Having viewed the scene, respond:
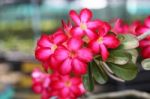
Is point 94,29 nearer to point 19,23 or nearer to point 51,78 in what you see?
point 51,78

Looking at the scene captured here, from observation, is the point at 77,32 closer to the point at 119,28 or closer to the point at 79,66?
the point at 79,66

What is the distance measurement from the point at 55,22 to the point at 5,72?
2.64 feet

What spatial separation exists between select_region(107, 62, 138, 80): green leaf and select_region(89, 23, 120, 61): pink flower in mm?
50

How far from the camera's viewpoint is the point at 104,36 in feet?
2.14

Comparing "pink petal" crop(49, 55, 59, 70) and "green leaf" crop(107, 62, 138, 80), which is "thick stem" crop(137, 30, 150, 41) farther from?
"pink petal" crop(49, 55, 59, 70)

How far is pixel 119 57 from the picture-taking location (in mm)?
676

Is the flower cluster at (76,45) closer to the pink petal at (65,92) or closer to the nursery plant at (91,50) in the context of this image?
the nursery plant at (91,50)

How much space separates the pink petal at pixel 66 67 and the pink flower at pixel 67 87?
0.16 metres

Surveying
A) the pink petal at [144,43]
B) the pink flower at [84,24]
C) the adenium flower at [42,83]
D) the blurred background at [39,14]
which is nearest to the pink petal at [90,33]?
the pink flower at [84,24]

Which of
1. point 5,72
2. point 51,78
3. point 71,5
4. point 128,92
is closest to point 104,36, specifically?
point 51,78

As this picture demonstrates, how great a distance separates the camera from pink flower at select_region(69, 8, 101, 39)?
647 millimetres

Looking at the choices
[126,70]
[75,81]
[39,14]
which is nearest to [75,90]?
[75,81]

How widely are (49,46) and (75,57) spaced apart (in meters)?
0.06

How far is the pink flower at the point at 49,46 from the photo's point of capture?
64 centimetres
